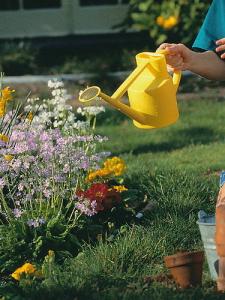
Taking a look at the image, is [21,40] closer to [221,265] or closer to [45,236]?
[45,236]

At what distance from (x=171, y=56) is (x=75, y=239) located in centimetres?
112

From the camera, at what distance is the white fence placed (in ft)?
43.6

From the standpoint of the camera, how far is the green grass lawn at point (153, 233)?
3924 millimetres

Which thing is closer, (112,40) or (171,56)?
(171,56)

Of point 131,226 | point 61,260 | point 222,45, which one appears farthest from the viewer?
point 131,226

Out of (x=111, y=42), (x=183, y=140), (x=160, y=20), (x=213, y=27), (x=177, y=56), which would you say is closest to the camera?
(x=177, y=56)

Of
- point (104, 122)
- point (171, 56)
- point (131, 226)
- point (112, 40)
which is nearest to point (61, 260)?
point (131, 226)

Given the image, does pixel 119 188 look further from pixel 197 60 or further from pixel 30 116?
pixel 197 60

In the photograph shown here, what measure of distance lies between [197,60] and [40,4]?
9780 millimetres

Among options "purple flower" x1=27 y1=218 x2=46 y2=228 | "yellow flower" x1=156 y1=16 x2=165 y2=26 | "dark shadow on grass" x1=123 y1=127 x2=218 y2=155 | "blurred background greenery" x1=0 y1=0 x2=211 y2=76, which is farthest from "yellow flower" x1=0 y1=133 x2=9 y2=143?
"yellow flower" x1=156 y1=16 x2=165 y2=26

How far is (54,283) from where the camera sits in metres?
4.03

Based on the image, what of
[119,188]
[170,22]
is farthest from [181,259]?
[170,22]

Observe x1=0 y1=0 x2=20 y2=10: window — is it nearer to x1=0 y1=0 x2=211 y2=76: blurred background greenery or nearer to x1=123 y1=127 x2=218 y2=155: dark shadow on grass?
x1=0 y1=0 x2=211 y2=76: blurred background greenery

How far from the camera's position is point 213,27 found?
4.29 m
